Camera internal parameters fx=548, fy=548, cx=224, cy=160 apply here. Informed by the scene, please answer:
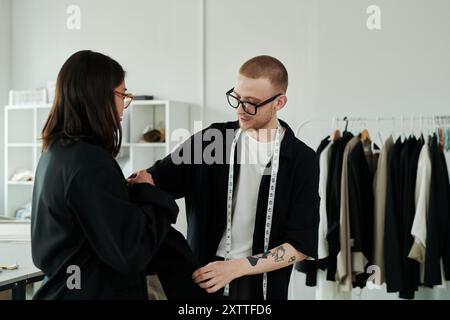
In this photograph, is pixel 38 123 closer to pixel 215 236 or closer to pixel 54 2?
pixel 54 2

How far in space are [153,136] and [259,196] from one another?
2.99 metres

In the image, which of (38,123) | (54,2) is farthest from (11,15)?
(38,123)

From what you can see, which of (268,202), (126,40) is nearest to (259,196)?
(268,202)

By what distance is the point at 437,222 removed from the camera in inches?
137

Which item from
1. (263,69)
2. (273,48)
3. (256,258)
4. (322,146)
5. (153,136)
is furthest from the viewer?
(153,136)

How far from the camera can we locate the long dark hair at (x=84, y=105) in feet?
5.00

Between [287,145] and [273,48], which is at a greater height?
[273,48]

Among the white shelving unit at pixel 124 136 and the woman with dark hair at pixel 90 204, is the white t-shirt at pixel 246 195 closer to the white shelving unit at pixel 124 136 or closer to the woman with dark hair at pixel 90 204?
the woman with dark hair at pixel 90 204

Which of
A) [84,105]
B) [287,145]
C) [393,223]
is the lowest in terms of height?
[393,223]

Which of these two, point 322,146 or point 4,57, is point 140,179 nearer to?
point 322,146

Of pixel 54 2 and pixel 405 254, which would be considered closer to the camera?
pixel 405 254

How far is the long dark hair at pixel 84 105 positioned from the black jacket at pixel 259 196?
60 cm
